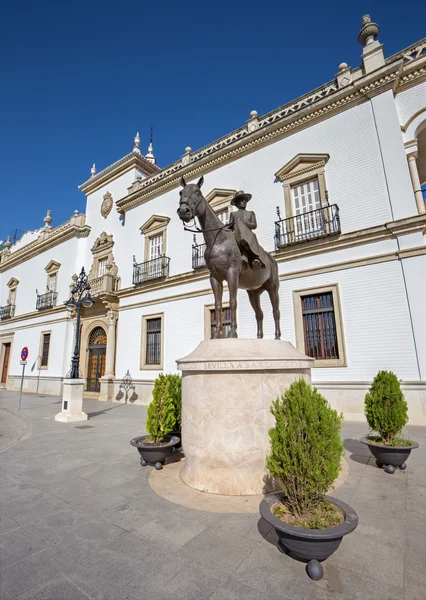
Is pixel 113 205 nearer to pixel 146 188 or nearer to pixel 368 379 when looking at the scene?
pixel 146 188

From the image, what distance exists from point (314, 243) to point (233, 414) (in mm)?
8634

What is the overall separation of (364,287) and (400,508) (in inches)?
296

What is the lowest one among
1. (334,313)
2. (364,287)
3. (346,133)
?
(334,313)

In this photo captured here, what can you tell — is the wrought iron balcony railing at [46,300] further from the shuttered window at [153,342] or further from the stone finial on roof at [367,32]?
the stone finial on roof at [367,32]

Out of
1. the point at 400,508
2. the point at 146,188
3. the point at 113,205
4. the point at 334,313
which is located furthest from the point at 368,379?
the point at 113,205

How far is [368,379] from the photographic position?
30.0 ft

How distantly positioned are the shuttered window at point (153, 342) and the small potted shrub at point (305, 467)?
1243 centimetres

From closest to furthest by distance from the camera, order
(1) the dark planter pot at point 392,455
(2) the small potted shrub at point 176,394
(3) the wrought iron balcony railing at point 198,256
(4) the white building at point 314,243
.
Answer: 1. (1) the dark planter pot at point 392,455
2. (2) the small potted shrub at point 176,394
3. (4) the white building at point 314,243
4. (3) the wrought iron balcony railing at point 198,256

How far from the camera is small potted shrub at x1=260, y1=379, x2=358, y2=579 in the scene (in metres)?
2.32

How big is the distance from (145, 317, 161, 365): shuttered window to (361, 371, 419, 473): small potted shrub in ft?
36.7

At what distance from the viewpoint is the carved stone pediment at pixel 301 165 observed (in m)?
11.4

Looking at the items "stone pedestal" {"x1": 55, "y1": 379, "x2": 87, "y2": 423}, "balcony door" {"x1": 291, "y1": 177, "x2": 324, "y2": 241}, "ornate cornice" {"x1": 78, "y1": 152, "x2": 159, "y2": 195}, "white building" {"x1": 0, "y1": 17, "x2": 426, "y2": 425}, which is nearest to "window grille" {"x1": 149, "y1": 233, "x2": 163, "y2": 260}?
"white building" {"x1": 0, "y1": 17, "x2": 426, "y2": 425}

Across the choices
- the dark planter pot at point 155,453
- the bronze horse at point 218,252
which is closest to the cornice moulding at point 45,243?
the bronze horse at point 218,252

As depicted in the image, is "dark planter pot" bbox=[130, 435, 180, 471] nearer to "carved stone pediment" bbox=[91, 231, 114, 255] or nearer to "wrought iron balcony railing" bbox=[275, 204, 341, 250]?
"wrought iron balcony railing" bbox=[275, 204, 341, 250]
